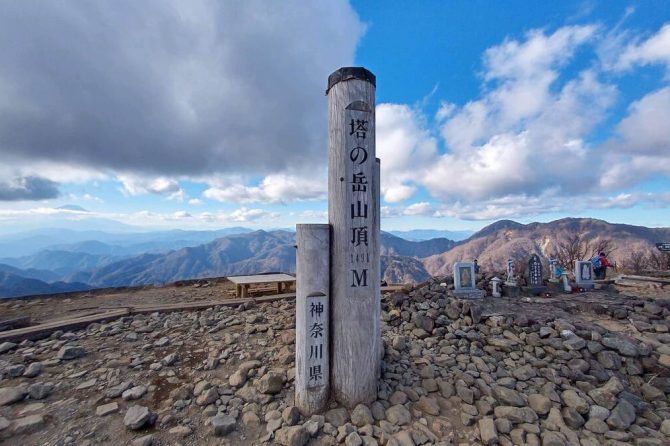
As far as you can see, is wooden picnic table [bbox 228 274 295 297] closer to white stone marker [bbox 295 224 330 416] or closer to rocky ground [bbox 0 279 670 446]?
rocky ground [bbox 0 279 670 446]

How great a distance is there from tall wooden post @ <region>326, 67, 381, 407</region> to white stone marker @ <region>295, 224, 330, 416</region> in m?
0.15

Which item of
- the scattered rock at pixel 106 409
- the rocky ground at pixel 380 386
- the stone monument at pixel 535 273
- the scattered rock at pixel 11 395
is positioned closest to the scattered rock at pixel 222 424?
the rocky ground at pixel 380 386

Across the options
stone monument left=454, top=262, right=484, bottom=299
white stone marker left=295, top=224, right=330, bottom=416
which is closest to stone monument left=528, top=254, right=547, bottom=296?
stone monument left=454, top=262, right=484, bottom=299

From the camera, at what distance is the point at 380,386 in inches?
181

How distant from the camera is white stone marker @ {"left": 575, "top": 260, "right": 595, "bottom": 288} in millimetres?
10312

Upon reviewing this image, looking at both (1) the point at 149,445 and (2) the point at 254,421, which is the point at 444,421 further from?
(1) the point at 149,445

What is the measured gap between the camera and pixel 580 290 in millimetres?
10094

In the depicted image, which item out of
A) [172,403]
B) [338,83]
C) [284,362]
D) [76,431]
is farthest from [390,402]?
[338,83]

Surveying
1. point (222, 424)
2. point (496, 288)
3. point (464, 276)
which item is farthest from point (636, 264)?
point (222, 424)

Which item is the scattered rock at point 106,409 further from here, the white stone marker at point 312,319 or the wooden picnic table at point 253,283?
the wooden picnic table at point 253,283

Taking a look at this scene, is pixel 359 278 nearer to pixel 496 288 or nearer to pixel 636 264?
pixel 496 288

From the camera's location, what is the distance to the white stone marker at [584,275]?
10312mm

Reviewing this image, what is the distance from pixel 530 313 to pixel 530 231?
170m

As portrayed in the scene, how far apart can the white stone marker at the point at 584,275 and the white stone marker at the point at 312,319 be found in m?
10.8
